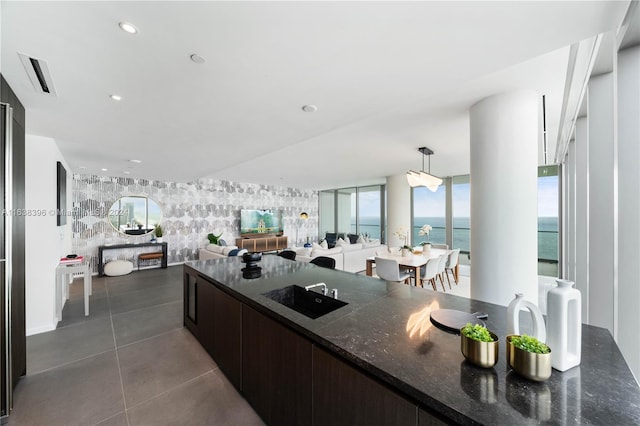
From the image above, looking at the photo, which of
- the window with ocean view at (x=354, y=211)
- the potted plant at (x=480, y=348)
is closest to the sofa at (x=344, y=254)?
the window with ocean view at (x=354, y=211)

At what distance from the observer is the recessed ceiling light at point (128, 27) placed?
127 cm

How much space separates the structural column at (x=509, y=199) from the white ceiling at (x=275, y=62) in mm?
253

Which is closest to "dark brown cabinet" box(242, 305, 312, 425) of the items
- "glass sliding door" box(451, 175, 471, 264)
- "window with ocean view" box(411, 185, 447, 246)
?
"window with ocean view" box(411, 185, 447, 246)

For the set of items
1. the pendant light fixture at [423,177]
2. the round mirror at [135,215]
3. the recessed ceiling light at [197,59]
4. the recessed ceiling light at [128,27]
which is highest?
the recessed ceiling light at [197,59]

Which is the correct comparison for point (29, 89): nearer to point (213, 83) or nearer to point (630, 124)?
point (213, 83)

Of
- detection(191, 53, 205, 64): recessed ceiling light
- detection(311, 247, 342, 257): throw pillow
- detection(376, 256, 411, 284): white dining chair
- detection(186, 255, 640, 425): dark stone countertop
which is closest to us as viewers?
detection(186, 255, 640, 425): dark stone countertop

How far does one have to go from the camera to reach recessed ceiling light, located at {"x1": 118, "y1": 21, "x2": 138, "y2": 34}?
4.16 feet

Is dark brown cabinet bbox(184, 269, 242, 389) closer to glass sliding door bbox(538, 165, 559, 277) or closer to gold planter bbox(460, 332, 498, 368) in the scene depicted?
gold planter bbox(460, 332, 498, 368)

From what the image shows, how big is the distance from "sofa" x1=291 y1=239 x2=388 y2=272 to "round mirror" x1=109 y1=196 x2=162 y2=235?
13.5 ft

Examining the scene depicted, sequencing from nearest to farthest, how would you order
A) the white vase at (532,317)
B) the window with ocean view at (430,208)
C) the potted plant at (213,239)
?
1. the white vase at (532,317)
2. the potted plant at (213,239)
3. the window with ocean view at (430,208)

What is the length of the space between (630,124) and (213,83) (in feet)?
8.17

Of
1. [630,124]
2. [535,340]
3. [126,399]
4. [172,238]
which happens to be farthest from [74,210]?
[630,124]

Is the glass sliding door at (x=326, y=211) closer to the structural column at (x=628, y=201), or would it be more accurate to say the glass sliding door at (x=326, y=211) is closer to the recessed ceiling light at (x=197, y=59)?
the recessed ceiling light at (x=197, y=59)

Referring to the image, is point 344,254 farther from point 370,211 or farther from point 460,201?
point 370,211
